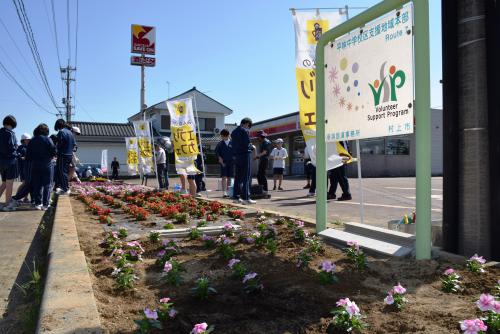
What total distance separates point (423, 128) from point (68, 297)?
2605mm

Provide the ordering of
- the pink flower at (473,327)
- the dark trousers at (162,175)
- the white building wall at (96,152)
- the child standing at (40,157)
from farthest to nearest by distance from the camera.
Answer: the white building wall at (96,152)
the dark trousers at (162,175)
the child standing at (40,157)
the pink flower at (473,327)

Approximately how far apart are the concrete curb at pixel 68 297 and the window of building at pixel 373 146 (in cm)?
2529

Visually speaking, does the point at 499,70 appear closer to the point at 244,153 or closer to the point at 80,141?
the point at 244,153

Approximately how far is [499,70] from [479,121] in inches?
14.6

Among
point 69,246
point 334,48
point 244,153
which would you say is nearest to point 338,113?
point 334,48

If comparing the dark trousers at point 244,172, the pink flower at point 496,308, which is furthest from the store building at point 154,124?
the pink flower at point 496,308

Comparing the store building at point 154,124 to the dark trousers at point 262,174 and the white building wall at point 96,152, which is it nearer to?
the white building wall at point 96,152

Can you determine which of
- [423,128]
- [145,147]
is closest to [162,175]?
[145,147]

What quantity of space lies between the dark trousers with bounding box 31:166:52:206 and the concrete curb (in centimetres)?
567

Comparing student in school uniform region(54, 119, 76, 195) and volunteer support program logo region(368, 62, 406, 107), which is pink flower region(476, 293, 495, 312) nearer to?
volunteer support program logo region(368, 62, 406, 107)

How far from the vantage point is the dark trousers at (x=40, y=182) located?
29.2 ft

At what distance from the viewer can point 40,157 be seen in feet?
29.0

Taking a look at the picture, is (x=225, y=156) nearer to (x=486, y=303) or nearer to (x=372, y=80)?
(x=372, y=80)

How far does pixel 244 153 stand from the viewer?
870cm
